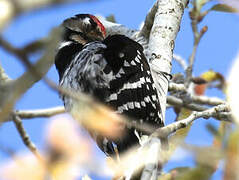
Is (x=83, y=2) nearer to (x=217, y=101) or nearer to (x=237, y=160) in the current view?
(x=237, y=160)

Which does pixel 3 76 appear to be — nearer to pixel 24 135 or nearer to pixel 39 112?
pixel 24 135

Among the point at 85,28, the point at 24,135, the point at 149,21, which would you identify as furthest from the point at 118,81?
the point at 85,28

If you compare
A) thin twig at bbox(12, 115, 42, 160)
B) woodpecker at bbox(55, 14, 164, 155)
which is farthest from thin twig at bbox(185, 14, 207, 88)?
thin twig at bbox(12, 115, 42, 160)

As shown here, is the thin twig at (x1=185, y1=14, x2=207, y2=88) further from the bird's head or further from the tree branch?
the bird's head

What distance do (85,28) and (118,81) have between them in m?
1.38

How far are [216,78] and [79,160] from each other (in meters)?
3.04

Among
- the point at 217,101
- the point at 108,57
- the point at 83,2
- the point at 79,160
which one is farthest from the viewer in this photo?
the point at 217,101

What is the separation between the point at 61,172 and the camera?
106 centimetres

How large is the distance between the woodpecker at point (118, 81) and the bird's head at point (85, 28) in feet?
1.80

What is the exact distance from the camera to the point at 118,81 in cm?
373

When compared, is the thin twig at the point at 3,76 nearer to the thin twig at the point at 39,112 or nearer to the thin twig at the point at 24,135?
the thin twig at the point at 24,135

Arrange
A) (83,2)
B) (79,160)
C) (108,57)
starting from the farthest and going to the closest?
(108,57)
(79,160)
(83,2)

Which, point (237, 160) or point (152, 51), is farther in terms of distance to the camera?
point (152, 51)

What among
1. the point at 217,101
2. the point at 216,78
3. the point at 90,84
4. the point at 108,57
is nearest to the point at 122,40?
the point at 108,57
